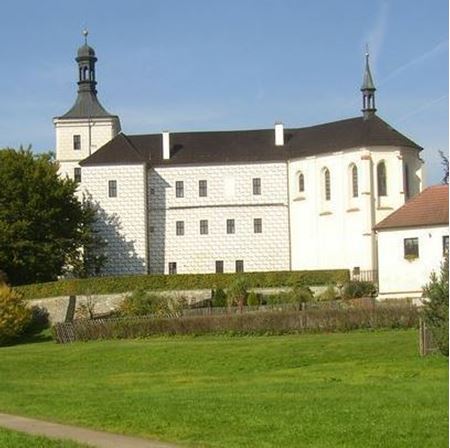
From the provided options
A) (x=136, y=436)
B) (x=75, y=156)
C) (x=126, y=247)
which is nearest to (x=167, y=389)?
(x=136, y=436)

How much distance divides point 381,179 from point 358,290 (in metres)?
16.5

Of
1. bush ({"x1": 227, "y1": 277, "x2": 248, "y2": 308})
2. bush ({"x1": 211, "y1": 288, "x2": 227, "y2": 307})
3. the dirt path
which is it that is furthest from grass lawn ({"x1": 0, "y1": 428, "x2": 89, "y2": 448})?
bush ({"x1": 211, "y1": 288, "x2": 227, "y2": 307})

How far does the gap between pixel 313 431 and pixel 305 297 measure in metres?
47.7

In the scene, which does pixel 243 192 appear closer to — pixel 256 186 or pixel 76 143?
pixel 256 186

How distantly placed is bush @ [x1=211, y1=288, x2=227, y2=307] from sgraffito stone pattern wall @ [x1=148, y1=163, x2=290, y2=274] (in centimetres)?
1866

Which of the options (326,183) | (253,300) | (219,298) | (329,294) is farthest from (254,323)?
(326,183)

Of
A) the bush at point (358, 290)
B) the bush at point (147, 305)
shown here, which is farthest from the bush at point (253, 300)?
the bush at point (358, 290)

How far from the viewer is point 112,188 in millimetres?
85375

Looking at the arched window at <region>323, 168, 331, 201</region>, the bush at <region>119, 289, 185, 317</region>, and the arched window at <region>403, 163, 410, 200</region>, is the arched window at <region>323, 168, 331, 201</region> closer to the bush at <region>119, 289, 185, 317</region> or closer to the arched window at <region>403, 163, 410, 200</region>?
the arched window at <region>403, 163, 410, 200</region>

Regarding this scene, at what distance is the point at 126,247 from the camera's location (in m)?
84.6

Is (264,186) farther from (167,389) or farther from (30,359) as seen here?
(167,389)

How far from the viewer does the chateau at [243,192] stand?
81125 millimetres

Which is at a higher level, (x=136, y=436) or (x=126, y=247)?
(x=126, y=247)

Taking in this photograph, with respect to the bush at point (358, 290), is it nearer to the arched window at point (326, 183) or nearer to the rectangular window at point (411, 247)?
the rectangular window at point (411, 247)
